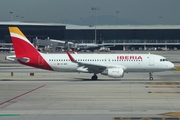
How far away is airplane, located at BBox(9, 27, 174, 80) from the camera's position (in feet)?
156

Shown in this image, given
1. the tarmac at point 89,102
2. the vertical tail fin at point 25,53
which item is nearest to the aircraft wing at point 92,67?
the vertical tail fin at point 25,53

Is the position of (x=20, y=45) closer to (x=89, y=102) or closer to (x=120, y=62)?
(x=120, y=62)

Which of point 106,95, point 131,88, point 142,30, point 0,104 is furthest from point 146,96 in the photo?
point 142,30

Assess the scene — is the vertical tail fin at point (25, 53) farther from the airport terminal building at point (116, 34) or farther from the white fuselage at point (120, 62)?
the airport terminal building at point (116, 34)

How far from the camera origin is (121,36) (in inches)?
7047

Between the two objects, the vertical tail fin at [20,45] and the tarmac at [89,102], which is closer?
the tarmac at [89,102]

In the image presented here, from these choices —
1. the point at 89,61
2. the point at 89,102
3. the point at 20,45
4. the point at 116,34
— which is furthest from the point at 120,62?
the point at 116,34

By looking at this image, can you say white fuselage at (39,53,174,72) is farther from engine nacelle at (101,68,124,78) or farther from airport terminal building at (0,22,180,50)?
airport terminal building at (0,22,180,50)

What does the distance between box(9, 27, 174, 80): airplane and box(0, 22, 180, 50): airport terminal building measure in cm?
12474

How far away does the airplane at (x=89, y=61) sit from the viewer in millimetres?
47500

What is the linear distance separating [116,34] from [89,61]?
13143 centimetres

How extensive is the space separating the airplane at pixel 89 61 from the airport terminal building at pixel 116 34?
124735mm

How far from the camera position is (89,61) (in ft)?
159

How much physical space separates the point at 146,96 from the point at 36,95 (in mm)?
8745
